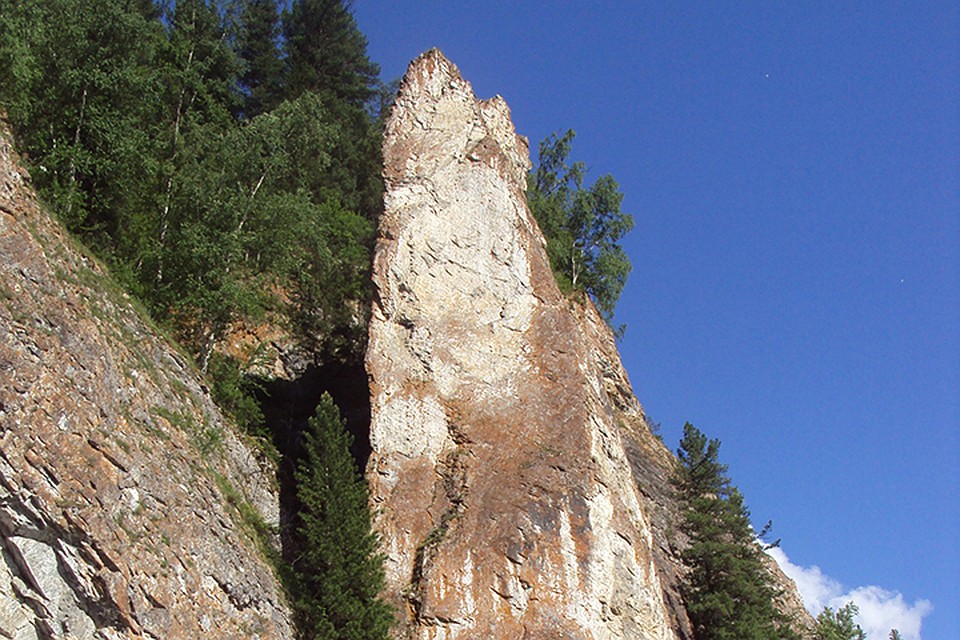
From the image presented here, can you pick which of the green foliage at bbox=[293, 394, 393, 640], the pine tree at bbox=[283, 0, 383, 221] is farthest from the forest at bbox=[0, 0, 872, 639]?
the pine tree at bbox=[283, 0, 383, 221]

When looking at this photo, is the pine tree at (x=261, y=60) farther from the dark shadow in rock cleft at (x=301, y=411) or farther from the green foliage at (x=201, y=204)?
the dark shadow in rock cleft at (x=301, y=411)

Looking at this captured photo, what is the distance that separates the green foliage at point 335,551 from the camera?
53.6ft

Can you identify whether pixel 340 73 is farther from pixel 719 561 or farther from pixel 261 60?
pixel 719 561

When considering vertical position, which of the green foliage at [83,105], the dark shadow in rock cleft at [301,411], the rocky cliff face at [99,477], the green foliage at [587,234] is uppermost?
the green foliage at [587,234]

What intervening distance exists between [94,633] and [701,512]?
17.7 m

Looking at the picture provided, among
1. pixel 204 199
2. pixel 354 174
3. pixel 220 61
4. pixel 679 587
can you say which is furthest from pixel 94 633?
pixel 354 174

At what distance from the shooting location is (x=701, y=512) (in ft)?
85.0

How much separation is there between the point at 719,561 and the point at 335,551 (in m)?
12.0

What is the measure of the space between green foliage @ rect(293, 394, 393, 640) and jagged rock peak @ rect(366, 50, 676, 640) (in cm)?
88

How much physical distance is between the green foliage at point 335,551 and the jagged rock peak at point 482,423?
0.88 m

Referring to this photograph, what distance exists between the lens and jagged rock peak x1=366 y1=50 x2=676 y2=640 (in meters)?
17.9

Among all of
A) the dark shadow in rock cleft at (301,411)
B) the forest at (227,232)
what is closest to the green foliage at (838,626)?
the forest at (227,232)

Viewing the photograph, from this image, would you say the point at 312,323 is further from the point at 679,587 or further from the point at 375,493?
the point at 679,587

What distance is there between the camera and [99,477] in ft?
46.5
